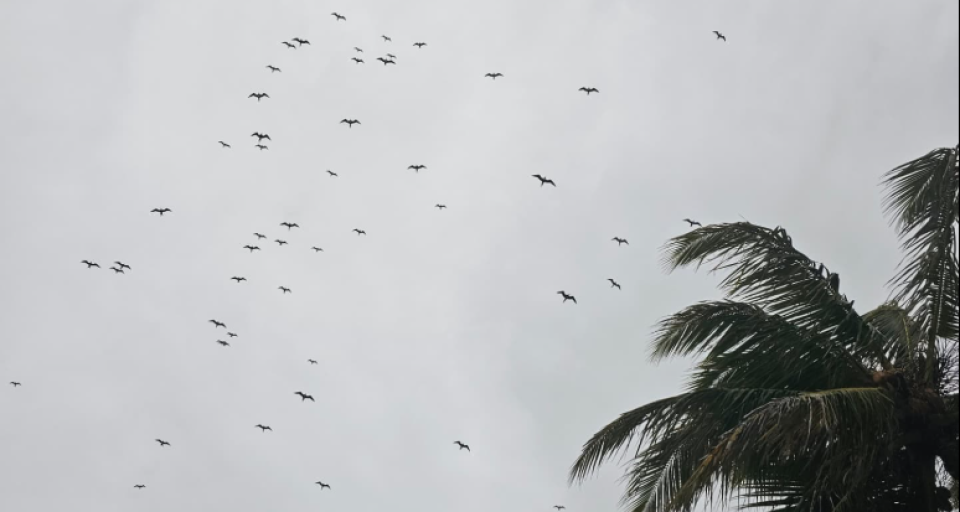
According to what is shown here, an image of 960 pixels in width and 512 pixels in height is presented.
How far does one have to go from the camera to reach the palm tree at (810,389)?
37.3ft

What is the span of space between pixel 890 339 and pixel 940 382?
0.90m

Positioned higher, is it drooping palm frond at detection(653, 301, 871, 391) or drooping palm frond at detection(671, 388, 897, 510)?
drooping palm frond at detection(653, 301, 871, 391)

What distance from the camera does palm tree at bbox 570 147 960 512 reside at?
11.4 meters

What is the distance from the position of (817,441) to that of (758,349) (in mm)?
1672

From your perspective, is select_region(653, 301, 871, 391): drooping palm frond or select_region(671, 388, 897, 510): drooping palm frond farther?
select_region(653, 301, 871, 391): drooping palm frond

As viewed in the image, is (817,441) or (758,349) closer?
(817,441)

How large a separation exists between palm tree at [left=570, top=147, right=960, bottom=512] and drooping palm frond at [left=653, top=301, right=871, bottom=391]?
0.05ft

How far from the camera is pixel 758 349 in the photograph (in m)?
13.0

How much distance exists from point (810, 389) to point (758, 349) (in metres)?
0.77

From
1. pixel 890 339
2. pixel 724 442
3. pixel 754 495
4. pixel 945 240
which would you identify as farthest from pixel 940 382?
pixel 724 442

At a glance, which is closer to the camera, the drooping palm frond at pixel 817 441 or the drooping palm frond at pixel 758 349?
the drooping palm frond at pixel 817 441

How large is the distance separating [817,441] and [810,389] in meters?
1.23

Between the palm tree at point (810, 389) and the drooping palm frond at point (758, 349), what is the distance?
0.05ft

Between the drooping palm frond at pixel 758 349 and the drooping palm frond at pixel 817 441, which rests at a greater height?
the drooping palm frond at pixel 758 349
